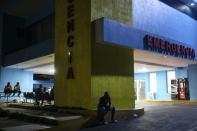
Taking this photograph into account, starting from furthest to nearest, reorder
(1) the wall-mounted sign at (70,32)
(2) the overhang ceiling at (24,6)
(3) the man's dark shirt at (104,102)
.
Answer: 1. (2) the overhang ceiling at (24,6)
2. (1) the wall-mounted sign at (70,32)
3. (3) the man's dark shirt at (104,102)

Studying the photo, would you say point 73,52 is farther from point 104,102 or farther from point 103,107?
point 103,107

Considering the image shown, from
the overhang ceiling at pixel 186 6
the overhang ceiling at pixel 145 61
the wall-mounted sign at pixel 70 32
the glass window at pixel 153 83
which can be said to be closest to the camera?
the wall-mounted sign at pixel 70 32

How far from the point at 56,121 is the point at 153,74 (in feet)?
71.6

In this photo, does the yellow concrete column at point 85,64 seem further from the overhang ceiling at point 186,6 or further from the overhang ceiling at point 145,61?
the overhang ceiling at point 186,6

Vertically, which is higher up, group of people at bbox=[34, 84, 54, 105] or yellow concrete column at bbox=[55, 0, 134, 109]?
yellow concrete column at bbox=[55, 0, 134, 109]

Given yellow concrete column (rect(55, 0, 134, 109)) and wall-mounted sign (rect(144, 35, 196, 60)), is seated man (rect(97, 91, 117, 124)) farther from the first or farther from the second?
wall-mounted sign (rect(144, 35, 196, 60))

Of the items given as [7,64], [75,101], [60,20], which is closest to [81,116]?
[75,101]

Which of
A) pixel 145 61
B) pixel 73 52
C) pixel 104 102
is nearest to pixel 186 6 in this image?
pixel 145 61

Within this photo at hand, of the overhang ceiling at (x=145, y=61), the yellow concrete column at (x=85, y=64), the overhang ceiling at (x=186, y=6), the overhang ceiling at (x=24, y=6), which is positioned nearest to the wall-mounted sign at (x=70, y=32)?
the yellow concrete column at (x=85, y=64)

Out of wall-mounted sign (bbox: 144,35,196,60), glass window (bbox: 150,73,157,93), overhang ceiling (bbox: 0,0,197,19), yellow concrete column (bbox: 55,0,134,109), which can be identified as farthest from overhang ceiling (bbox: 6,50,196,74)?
glass window (bbox: 150,73,157,93)

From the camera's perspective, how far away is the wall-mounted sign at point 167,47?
16031 mm

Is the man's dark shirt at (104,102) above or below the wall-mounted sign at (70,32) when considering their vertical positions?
below

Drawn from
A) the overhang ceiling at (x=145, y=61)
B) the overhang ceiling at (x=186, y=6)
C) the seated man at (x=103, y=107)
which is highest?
the overhang ceiling at (x=186, y=6)

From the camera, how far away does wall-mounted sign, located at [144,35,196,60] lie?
16.0m
